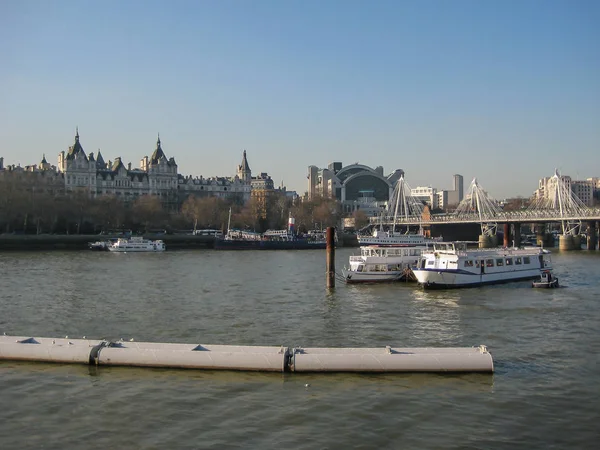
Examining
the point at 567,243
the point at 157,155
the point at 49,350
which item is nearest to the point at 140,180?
the point at 157,155

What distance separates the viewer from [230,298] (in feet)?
122

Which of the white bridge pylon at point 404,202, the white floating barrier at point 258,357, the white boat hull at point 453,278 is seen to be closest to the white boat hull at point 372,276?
the white boat hull at point 453,278

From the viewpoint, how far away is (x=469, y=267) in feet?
141

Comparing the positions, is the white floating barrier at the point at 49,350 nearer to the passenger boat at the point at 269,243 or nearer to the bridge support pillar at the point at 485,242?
the passenger boat at the point at 269,243

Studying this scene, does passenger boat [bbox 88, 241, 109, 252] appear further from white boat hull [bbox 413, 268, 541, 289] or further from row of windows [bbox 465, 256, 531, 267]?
row of windows [bbox 465, 256, 531, 267]

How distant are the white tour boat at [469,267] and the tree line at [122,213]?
7531 centimetres

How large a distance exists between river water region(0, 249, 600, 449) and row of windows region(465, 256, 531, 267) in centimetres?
750

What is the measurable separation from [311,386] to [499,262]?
30.0 metres

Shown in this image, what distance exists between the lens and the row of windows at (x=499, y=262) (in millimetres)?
43375

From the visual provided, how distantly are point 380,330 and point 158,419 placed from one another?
12936 millimetres

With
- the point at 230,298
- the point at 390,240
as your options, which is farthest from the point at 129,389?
the point at 390,240

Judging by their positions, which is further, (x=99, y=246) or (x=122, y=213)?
(x=122, y=213)

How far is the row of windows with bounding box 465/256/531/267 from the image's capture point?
43375 mm

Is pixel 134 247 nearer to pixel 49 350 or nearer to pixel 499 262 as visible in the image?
pixel 499 262
